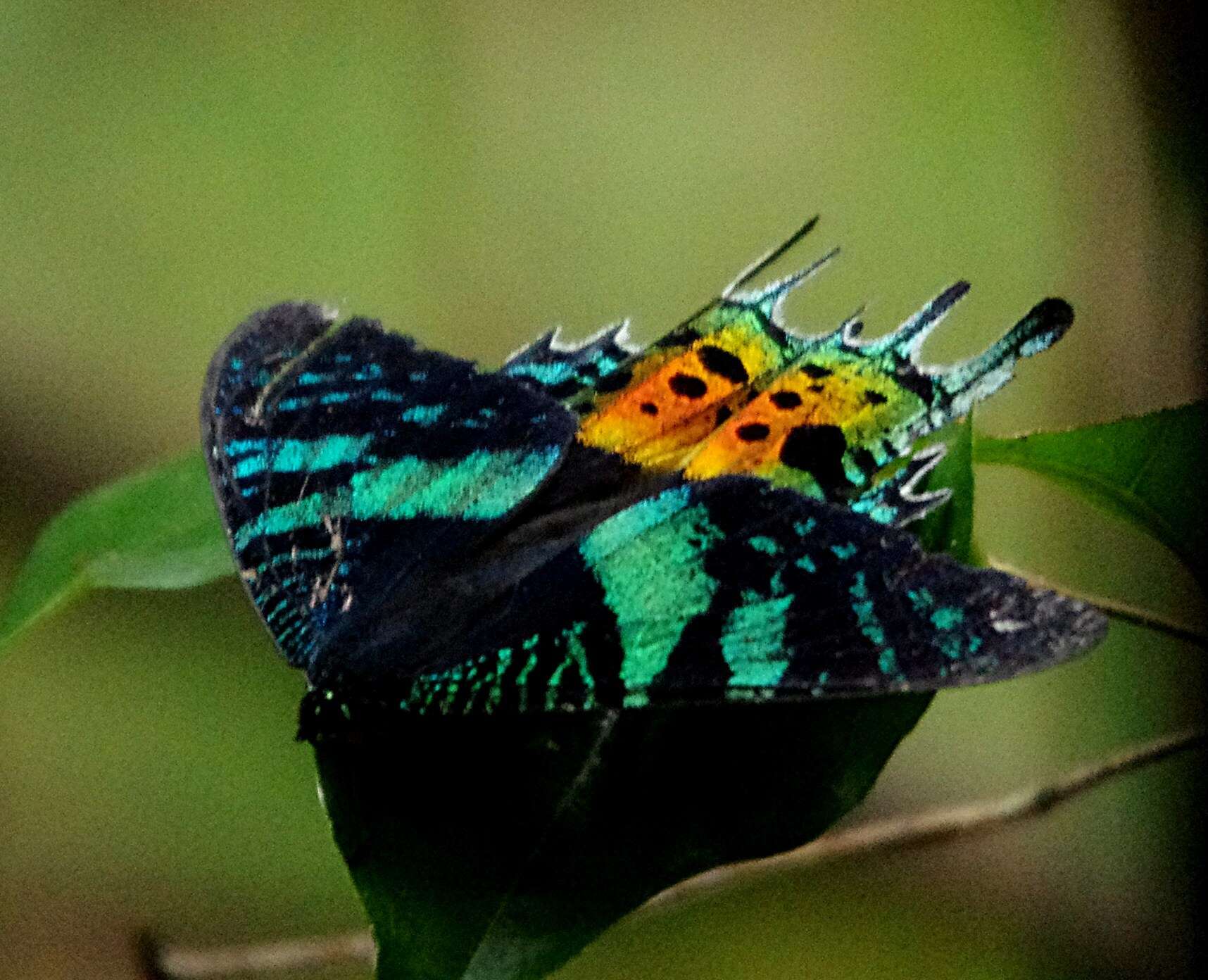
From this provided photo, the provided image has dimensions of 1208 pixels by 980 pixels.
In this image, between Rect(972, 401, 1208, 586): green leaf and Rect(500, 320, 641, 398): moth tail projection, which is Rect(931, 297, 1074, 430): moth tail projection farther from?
Rect(500, 320, 641, 398): moth tail projection

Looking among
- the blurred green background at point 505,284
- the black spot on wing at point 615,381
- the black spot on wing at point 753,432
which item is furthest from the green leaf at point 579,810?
the blurred green background at point 505,284

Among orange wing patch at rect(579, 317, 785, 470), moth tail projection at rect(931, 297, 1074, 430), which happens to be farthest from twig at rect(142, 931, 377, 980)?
moth tail projection at rect(931, 297, 1074, 430)

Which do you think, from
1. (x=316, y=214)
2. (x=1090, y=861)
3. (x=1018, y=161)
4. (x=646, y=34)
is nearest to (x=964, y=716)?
(x=1090, y=861)

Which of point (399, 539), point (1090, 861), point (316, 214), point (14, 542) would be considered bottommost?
point (1090, 861)

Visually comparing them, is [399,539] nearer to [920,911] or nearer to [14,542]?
[920,911]

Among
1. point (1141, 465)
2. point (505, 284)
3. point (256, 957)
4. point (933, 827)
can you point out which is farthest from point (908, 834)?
point (505, 284)

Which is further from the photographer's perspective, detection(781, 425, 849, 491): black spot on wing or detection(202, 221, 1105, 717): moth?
detection(781, 425, 849, 491): black spot on wing

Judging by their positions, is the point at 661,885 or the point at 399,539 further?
the point at 399,539
